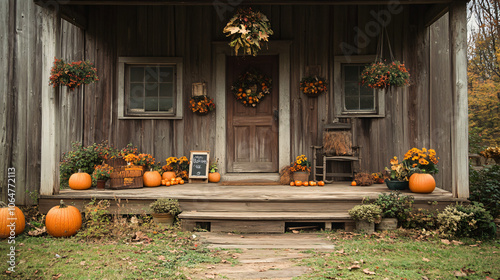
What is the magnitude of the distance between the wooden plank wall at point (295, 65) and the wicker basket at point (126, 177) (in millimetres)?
854

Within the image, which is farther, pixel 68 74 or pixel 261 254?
pixel 68 74

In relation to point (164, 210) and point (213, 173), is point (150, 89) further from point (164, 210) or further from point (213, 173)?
point (164, 210)

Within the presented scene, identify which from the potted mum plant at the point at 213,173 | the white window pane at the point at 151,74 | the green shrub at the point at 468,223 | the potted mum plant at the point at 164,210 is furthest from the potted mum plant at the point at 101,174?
the green shrub at the point at 468,223

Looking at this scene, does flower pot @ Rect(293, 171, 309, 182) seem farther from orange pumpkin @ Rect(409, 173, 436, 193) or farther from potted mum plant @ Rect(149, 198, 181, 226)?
potted mum plant @ Rect(149, 198, 181, 226)

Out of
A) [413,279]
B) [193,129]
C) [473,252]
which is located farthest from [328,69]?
[413,279]

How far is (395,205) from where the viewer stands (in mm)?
4457

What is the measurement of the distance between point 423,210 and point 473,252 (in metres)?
0.85

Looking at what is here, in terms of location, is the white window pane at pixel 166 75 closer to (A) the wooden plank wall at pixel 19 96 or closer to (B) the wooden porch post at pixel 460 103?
(A) the wooden plank wall at pixel 19 96

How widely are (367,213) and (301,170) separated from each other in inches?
69.5

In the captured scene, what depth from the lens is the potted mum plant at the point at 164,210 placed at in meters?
4.53

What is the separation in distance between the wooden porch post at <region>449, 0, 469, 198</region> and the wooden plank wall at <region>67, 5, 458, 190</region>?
4.72 ft

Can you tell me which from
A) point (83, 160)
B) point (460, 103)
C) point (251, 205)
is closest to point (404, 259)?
point (251, 205)

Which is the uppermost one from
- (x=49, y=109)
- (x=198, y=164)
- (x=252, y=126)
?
(x=49, y=109)

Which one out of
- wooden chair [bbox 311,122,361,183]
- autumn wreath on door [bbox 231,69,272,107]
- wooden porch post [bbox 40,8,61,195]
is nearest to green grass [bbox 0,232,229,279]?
wooden porch post [bbox 40,8,61,195]
